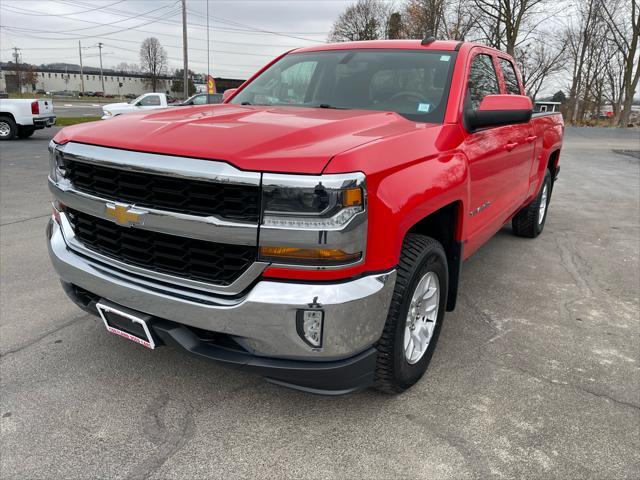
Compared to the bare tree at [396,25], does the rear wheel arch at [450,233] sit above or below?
below

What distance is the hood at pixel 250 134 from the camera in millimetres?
1990

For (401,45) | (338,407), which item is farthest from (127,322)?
(401,45)

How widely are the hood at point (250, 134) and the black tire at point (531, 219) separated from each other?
324 cm

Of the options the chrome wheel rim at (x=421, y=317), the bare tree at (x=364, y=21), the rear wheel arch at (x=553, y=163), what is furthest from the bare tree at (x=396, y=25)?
the chrome wheel rim at (x=421, y=317)

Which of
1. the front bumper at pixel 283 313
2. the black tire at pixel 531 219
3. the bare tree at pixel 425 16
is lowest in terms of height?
the black tire at pixel 531 219

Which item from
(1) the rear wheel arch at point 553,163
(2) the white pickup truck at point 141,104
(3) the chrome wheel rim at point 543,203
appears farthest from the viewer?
(2) the white pickup truck at point 141,104

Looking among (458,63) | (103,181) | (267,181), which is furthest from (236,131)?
(458,63)

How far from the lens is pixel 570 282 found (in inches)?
178

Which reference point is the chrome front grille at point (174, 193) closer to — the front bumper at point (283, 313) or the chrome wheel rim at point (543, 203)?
the front bumper at point (283, 313)

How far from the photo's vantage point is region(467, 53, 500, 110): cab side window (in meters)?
3.39

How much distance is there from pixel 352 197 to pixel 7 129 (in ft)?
53.9

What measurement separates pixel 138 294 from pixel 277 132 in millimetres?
947

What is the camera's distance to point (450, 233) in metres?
3.00

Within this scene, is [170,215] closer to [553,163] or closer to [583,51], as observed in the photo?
[553,163]
